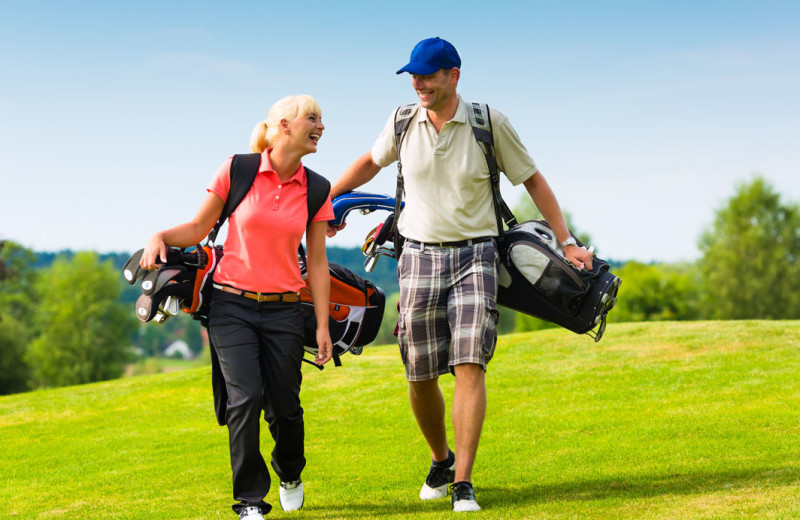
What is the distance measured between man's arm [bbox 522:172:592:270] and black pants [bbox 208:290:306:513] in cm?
173

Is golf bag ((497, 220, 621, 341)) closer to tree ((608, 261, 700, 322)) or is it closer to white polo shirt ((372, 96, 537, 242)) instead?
white polo shirt ((372, 96, 537, 242))

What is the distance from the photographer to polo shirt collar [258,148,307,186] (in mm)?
4996

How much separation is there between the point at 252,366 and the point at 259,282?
495mm

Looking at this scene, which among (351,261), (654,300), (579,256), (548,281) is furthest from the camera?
(654,300)

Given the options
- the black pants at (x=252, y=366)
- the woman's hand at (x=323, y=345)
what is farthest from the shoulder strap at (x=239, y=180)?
the woman's hand at (x=323, y=345)

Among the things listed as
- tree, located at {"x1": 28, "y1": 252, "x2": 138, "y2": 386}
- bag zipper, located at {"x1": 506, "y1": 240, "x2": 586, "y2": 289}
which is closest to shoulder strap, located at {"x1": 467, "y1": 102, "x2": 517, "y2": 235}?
bag zipper, located at {"x1": 506, "y1": 240, "x2": 586, "y2": 289}

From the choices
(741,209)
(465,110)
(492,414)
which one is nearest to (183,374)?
(492,414)

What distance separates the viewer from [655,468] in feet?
21.6

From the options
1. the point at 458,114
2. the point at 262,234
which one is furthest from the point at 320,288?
the point at 458,114

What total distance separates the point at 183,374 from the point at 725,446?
12.2 meters

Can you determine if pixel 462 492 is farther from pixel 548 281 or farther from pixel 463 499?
pixel 548 281

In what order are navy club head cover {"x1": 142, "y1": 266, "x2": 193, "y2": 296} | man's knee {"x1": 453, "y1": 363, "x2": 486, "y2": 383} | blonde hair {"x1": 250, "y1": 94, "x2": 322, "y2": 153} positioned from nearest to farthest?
1. navy club head cover {"x1": 142, "y1": 266, "x2": 193, "y2": 296}
2. blonde hair {"x1": 250, "y1": 94, "x2": 322, "y2": 153}
3. man's knee {"x1": 453, "y1": 363, "x2": 486, "y2": 383}

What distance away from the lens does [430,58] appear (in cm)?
514

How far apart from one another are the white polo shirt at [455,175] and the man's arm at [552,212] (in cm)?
13
